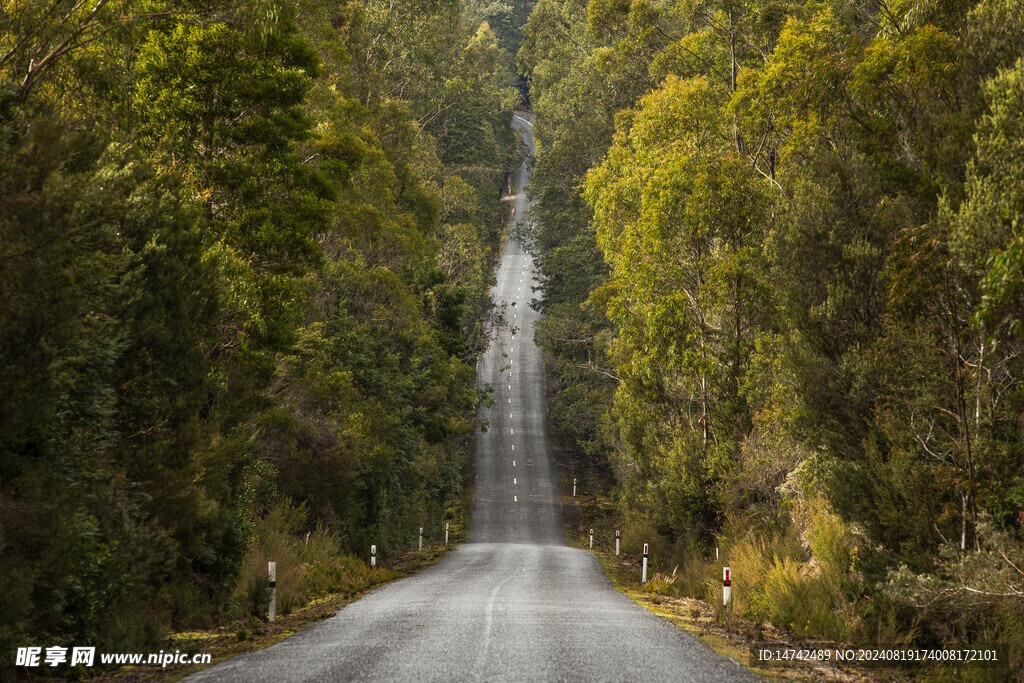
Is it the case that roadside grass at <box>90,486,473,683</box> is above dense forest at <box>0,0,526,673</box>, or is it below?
below

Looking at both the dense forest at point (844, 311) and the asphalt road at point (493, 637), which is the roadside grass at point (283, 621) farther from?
the dense forest at point (844, 311)

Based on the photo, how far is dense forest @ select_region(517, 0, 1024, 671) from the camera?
9.55 m

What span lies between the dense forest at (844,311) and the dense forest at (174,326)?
8470 mm

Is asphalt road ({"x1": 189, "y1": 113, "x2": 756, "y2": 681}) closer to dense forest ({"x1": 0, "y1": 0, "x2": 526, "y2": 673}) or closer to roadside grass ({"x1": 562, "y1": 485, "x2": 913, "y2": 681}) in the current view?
roadside grass ({"x1": 562, "y1": 485, "x2": 913, "y2": 681})

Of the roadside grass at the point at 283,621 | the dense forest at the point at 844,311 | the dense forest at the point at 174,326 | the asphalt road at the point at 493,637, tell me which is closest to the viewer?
the dense forest at the point at 174,326

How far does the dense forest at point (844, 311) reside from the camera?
955 centimetres

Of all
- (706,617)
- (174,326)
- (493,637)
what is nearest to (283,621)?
(493,637)

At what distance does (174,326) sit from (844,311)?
940 cm

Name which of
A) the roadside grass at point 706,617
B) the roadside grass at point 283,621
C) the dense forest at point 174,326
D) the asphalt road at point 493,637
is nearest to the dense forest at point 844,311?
the roadside grass at point 706,617

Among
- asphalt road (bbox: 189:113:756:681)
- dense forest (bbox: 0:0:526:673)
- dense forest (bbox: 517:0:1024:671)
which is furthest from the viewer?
dense forest (bbox: 517:0:1024:671)

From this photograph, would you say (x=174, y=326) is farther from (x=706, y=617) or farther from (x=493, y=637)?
(x=706, y=617)

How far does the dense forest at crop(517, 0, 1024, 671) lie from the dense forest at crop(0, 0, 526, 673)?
27.8 ft

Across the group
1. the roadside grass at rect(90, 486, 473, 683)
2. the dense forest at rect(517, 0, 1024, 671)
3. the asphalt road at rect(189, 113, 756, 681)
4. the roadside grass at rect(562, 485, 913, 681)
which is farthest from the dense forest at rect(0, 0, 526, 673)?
the dense forest at rect(517, 0, 1024, 671)

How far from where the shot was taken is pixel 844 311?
469 inches
